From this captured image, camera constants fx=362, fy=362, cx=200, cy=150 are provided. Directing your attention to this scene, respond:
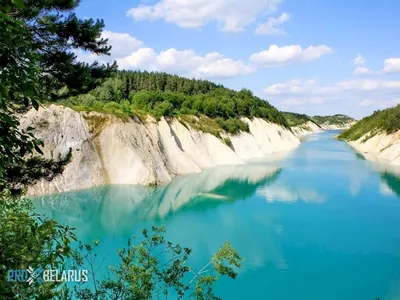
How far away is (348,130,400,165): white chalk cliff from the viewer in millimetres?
67094

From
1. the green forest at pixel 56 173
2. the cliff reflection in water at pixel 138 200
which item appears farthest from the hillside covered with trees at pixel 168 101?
the green forest at pixel 56 173

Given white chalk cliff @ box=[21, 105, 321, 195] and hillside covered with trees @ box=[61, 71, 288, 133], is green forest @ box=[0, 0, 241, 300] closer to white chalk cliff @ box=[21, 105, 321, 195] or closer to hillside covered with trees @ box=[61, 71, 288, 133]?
white chalk cliff @ box=[21, 105, 321, 195]

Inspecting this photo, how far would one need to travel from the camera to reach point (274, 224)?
25703 mm

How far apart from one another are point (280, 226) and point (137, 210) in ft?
38.3

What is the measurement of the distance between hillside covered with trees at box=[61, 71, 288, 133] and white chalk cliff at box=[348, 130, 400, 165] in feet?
79.0

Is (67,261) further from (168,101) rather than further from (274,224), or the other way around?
(168,101)

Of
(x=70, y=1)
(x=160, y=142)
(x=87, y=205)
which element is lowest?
(x=87, y=205)

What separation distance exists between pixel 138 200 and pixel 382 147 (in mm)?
64991

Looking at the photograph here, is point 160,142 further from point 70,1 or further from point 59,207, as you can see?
point 70,1

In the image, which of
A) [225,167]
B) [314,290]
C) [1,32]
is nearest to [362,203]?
[314,290]

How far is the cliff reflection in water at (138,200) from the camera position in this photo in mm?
26844

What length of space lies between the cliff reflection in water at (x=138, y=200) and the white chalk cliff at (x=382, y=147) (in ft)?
110

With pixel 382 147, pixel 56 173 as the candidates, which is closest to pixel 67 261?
pixel 56 173

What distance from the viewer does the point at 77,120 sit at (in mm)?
39219
